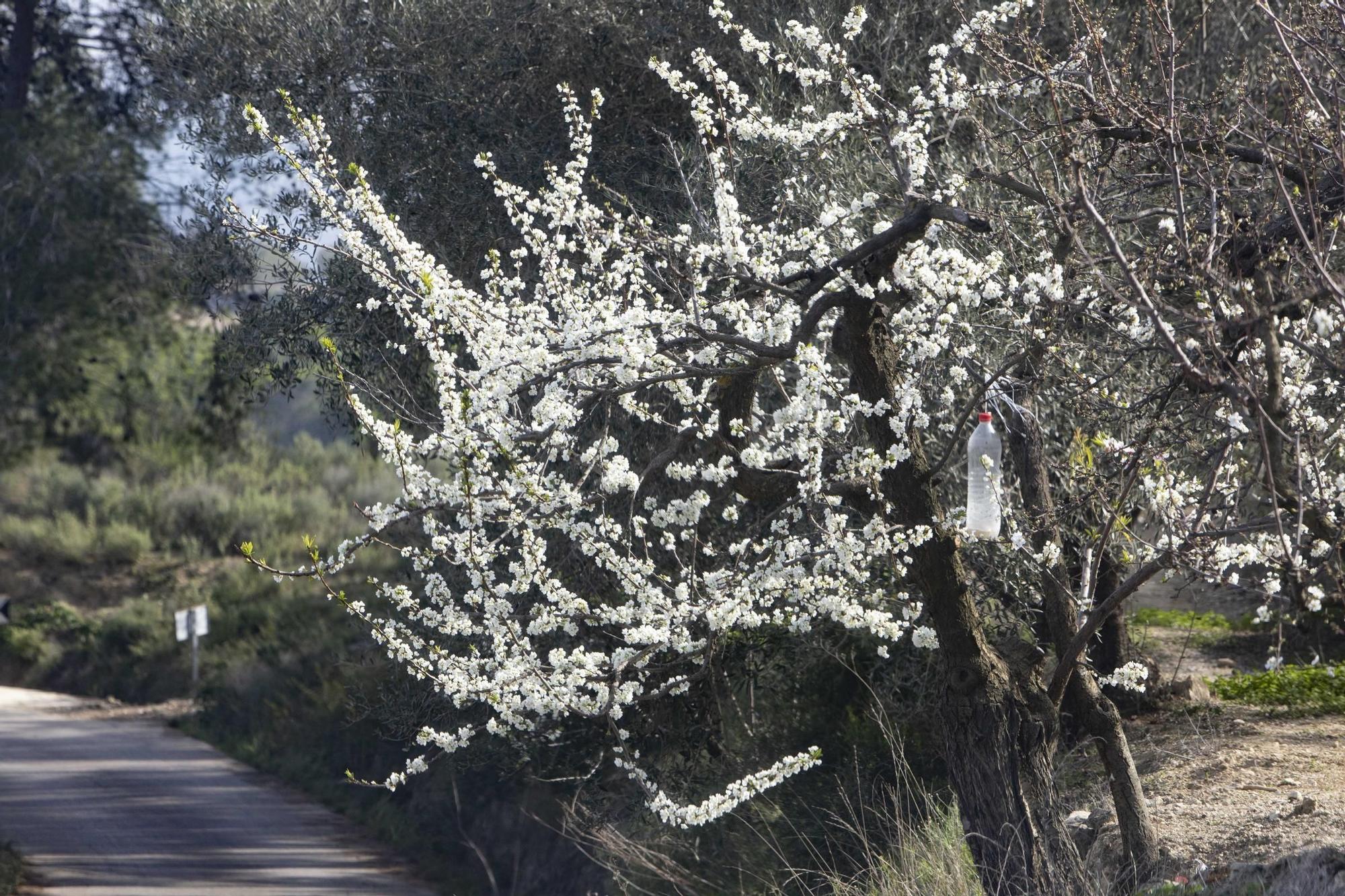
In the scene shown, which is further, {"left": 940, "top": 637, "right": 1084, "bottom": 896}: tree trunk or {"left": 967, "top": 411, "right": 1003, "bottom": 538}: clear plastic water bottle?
{"left": 940, "top": 637, "right": 1084, "bottom": 896}: tree trunk

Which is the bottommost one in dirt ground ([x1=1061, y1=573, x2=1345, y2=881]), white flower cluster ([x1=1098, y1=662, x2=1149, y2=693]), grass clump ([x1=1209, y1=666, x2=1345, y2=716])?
dirt ground ([x1=1061, y1=573, x2=1345, y2=881])

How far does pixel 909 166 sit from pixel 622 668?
2290 millimetres

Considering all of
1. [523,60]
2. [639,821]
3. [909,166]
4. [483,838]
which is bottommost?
[483,838]

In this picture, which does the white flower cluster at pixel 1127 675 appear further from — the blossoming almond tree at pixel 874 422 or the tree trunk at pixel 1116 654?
the tree trunk at pixel 1116 654

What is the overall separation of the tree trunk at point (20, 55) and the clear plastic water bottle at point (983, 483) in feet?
60.4

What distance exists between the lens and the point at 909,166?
4.84 m

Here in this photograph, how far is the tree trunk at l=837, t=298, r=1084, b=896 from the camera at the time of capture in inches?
196

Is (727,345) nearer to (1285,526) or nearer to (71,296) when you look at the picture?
(1285,526)

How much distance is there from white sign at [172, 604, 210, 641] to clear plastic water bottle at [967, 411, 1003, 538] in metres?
14.0

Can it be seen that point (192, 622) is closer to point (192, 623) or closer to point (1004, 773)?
point (192, 623)

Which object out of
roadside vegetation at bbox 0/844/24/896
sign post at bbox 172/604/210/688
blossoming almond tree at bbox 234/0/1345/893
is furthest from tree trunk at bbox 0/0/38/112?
blossoming almond tree at bbox 234/0/1345/893

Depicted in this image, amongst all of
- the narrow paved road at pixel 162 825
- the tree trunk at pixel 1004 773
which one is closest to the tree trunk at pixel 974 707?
the tree trunk at pixel 1004 773

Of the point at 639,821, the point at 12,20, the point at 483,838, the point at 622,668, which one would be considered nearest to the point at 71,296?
the point at 12,20

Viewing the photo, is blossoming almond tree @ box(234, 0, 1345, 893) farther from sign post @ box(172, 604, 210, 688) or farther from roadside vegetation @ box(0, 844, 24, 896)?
sign post @ box(172, 604, 210, 688)
